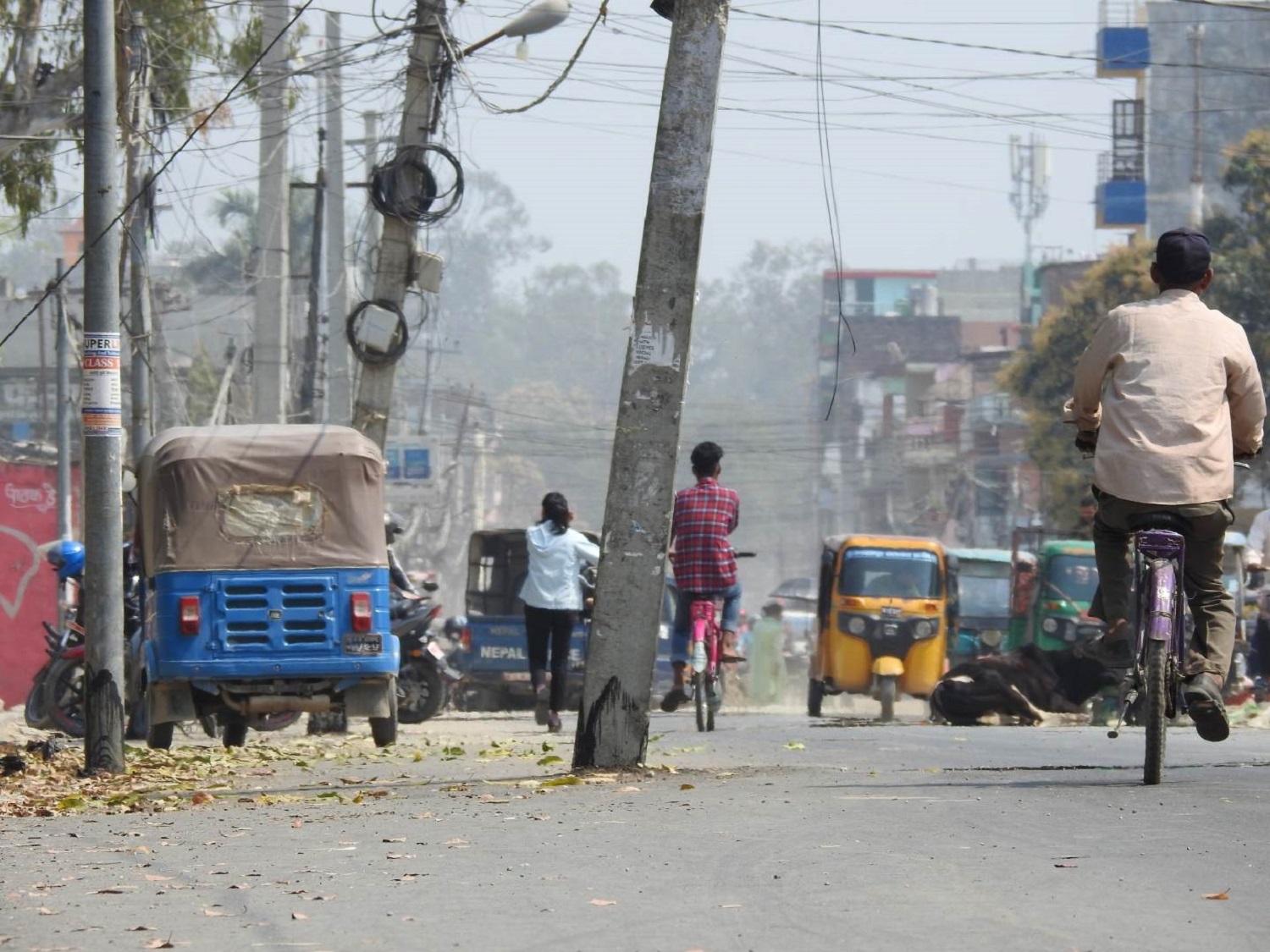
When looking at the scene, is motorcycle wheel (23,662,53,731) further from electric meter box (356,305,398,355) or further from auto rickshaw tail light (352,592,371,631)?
electric meter box (356,305,398,355)

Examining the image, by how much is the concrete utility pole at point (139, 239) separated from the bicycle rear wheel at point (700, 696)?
741 cm

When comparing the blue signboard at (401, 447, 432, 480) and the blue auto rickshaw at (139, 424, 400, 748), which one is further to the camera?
the blue signboard at (401, 447, 432, 480)

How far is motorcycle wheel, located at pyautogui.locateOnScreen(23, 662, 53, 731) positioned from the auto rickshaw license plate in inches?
143

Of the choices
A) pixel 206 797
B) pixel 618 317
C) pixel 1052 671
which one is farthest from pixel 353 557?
pixel 618 317

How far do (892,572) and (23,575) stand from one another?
12.8 m

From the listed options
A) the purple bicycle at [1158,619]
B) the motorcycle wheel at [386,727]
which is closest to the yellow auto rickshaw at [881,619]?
the motorcycle wheel at [386,727]

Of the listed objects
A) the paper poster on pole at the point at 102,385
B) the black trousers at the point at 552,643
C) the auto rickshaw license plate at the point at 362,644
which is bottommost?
the black trousers at the point at 552,643

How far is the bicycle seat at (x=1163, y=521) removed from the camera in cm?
832

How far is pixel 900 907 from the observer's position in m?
5.64

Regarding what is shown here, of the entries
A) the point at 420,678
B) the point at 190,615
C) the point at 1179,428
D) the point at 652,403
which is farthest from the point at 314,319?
the point at 1179,428

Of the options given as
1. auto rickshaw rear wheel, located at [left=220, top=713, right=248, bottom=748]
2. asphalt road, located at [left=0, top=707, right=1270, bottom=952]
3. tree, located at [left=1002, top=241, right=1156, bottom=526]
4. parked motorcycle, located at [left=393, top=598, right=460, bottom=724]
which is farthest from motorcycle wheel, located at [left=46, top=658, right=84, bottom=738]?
tree, located at [left=1002, top=241, right=1156, bottom=526]

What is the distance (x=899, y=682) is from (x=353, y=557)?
33.5ft

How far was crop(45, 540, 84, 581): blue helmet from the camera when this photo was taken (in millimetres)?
16984

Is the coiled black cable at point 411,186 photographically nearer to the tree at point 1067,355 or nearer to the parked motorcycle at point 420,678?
the parked motorcycle at point 420,678
